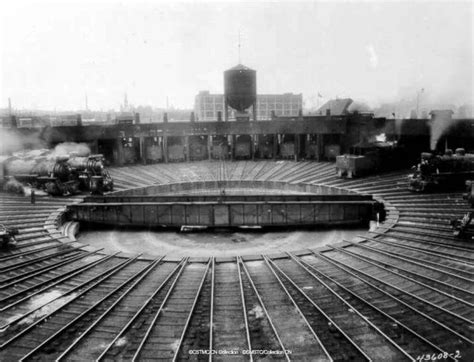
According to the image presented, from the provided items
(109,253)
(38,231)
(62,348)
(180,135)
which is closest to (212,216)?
(109,253)

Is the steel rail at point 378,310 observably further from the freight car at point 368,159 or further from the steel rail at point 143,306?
the freight car at point 368,159

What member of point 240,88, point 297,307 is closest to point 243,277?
point 297,307

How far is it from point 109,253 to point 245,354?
27.4 ft

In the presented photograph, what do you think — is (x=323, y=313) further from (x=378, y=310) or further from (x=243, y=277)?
(x=243, y=277)

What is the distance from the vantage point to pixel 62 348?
330 inches

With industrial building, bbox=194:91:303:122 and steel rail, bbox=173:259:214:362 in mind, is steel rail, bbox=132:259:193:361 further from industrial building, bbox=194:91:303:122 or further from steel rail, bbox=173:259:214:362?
industrial building, bbox=194:91:303:122

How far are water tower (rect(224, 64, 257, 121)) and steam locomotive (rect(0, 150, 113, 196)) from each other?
16.4 m

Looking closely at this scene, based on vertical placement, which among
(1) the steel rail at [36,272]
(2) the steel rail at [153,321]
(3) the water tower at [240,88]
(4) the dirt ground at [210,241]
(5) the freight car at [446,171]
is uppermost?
(3) the water tower at [240,88]

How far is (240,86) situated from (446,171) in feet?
73.3

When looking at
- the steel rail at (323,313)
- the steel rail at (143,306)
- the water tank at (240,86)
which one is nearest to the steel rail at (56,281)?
→ the steel rail at (143,306)

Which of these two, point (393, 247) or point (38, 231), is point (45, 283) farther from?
point (393, 247)

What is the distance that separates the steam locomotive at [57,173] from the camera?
2388cm

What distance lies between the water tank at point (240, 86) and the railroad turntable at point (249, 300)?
24368 millimetres

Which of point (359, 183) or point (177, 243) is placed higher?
point (359, 183)
